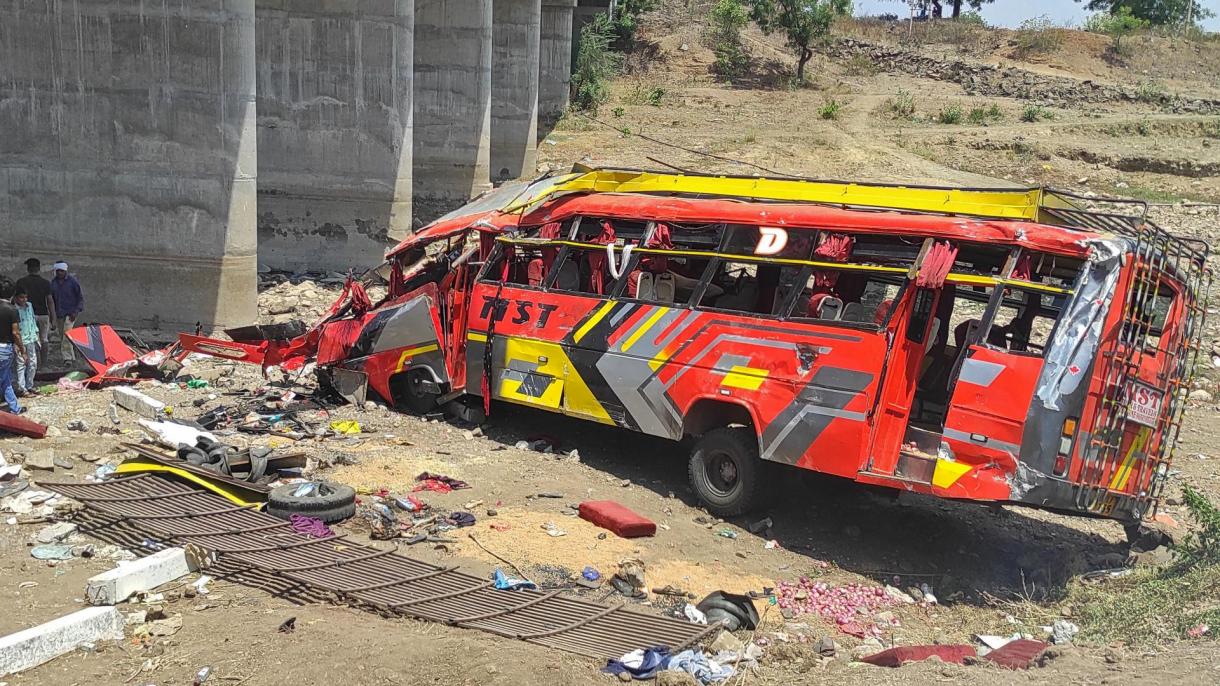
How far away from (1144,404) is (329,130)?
1674 cm

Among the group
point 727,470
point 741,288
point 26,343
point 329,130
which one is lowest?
point 26,343

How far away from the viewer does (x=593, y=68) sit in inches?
1577

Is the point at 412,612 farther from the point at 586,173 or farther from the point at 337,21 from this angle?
the point at 337,21

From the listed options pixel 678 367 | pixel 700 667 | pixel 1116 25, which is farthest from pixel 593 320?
pixel 1116 25

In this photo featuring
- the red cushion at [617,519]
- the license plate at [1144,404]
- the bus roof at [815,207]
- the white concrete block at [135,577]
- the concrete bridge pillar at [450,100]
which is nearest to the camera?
the white concrete block at [135,577]

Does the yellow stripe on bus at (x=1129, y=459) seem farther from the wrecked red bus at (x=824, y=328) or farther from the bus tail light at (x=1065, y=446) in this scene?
the bus tail light at (x=1065, y=446)

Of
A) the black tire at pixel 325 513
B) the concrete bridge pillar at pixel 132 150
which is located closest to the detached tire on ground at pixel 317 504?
the black tire at pixel 325 513

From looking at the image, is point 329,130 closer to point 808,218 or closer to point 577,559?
point 808,218

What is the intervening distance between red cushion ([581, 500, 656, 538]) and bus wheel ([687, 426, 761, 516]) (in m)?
0.78

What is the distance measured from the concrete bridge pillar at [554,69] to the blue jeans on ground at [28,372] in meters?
27.5

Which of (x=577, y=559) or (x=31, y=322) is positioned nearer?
(x=577, y=559)

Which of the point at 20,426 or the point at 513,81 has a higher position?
the point at 513,81

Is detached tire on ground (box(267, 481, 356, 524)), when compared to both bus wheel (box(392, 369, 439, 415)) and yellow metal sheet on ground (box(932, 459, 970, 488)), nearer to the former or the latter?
bus wheel (box(392, 369, 439, 415))

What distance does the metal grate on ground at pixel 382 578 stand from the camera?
6496 mm
